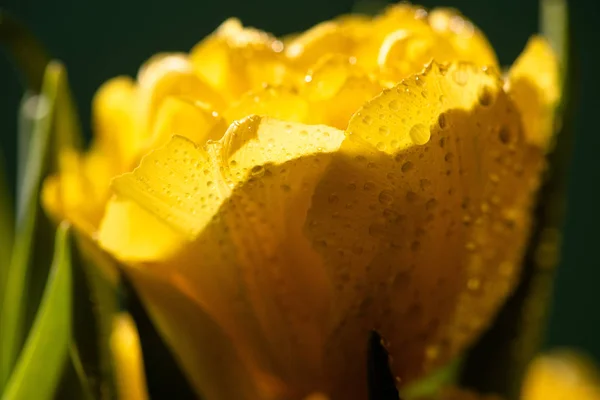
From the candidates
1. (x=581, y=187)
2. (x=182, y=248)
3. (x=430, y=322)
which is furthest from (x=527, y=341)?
(x=581, y=187)

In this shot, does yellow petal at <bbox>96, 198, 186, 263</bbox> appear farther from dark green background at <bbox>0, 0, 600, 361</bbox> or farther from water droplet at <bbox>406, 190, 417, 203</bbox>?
dark green background at <bbox>0, 0, 600, 361</bbox>

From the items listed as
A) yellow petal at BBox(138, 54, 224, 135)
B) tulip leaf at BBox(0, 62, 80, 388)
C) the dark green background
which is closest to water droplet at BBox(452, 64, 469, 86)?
yellow petal at BBox(138, 54, 224, 135)

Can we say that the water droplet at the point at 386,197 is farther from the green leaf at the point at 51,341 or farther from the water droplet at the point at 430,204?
the green leaf at the point at 51,341

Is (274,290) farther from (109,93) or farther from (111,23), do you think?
(111,23)

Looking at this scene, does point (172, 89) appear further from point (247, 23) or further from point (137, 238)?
point (247, 23)

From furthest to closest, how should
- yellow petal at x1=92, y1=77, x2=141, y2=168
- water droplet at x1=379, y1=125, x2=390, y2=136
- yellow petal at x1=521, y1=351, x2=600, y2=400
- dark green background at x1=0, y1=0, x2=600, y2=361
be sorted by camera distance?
dark green background at x1=0, y1=0, x2=600, y2=361 < yellow petal at x1=521, y1=351, x2=600, y2=400 < yellow petal at x1=92, y1=77, x2=141, y2=168 < water droplet at x1=379, y1=125, x2=390, y2=136

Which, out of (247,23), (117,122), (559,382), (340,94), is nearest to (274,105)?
(340,94)

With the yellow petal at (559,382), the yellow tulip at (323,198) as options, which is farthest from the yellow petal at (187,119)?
the yellow petal at (559,382)
